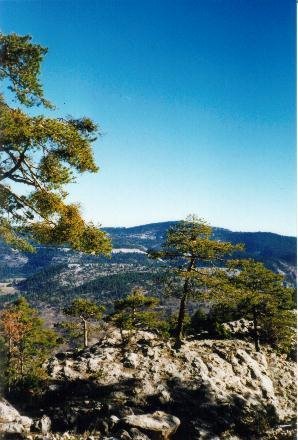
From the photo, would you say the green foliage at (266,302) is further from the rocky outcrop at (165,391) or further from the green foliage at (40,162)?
the green foliage at (40,162)

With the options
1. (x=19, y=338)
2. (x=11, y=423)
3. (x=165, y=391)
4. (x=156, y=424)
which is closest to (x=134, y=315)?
(x=19, y=338)

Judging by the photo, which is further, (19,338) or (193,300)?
(19,338)

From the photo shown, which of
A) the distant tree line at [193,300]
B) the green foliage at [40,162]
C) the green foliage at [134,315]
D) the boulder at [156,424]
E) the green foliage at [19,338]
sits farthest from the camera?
the green foliage at [134,315]

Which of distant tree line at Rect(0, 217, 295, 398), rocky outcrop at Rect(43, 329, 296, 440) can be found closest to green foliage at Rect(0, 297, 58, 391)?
distant tree line at Rect(0, 217, 295, 398)

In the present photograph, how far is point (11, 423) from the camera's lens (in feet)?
47.1

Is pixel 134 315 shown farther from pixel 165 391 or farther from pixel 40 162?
pixel 40 162

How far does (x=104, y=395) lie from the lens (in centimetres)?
2173

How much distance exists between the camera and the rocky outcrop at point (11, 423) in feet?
44.4

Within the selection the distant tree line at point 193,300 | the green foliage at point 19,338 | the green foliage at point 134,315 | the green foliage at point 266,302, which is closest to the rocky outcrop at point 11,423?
the distant tree line at point 193,300

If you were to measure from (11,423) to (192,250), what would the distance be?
16151 mm

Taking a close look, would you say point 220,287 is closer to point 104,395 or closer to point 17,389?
point 104,395

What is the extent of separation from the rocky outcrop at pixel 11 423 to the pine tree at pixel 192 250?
1413 cm

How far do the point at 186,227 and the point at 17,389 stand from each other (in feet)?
51.0

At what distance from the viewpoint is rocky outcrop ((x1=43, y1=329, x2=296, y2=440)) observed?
18734mm
